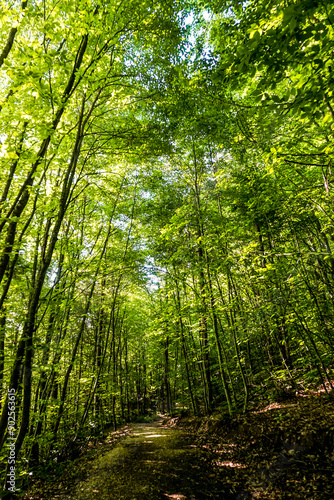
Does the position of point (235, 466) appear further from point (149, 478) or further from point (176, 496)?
point (149, 478)

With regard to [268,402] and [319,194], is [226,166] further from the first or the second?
[268,402]

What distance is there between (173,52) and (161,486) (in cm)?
927

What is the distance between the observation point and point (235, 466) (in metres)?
4.49

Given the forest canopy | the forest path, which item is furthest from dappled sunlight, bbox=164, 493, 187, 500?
the forest canopy

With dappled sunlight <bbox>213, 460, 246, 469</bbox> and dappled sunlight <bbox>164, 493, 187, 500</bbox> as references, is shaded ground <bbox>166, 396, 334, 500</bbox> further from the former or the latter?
dappled sunlight <bbox>164, 493, 187, 500</bbox>

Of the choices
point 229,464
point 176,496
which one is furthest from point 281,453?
point 176,496

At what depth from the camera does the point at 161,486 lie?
4188mm

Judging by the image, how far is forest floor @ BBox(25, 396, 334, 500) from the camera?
352 cm

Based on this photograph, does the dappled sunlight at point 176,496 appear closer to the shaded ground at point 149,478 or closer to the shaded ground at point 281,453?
the shaded ground at point 149,478

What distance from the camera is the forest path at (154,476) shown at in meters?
3.95

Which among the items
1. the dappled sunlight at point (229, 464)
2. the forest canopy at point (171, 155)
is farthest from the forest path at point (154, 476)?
the forest canopy at point (171, 155)

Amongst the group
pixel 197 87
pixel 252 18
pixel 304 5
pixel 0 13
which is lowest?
pixel 304 5

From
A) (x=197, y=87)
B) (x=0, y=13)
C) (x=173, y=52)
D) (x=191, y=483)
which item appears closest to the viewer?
(x=0, y=13)

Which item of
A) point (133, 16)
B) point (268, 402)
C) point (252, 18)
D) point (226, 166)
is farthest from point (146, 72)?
point (268, 402)
